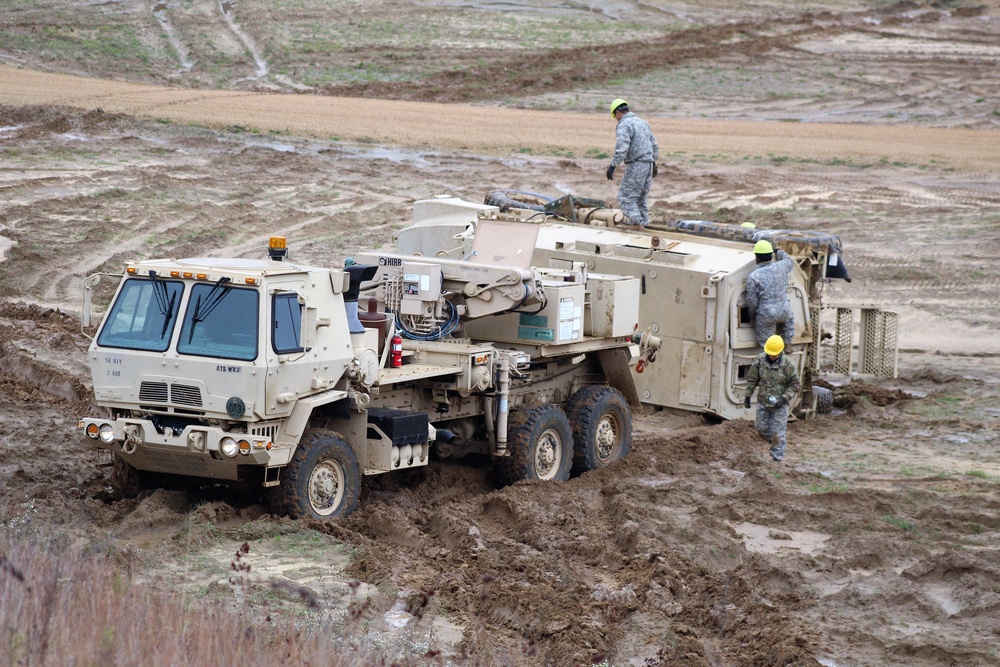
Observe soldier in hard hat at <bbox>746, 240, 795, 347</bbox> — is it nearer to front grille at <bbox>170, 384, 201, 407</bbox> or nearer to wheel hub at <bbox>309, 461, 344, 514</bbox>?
wheel hub at <bbox>309, 461, 344, 514</bbox>

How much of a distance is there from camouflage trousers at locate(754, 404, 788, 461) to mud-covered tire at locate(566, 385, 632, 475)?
1418mm

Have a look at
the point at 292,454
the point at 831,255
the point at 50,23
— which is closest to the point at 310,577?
the point at 292,454

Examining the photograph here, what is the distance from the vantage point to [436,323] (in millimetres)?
12430

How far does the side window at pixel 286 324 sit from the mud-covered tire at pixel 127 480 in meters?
1.68

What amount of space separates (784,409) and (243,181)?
49.2 feet

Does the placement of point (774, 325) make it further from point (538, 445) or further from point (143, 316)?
point (143, 316)

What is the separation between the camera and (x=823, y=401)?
1711 cm

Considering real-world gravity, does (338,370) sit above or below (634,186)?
below

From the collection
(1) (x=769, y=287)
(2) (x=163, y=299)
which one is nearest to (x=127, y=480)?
(2) (x=163, y=299)

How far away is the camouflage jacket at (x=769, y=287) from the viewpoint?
50.2 ft

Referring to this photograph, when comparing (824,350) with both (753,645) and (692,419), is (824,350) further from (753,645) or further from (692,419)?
(753,645)

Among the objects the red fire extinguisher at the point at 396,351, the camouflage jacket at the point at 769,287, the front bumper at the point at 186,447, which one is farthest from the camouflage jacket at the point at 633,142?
the front bumper at the point at 186,447

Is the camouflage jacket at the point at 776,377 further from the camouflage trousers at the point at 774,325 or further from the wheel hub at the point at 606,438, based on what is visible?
the wheel hub at the point at 606,438

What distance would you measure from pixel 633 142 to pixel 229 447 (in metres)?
9.67
